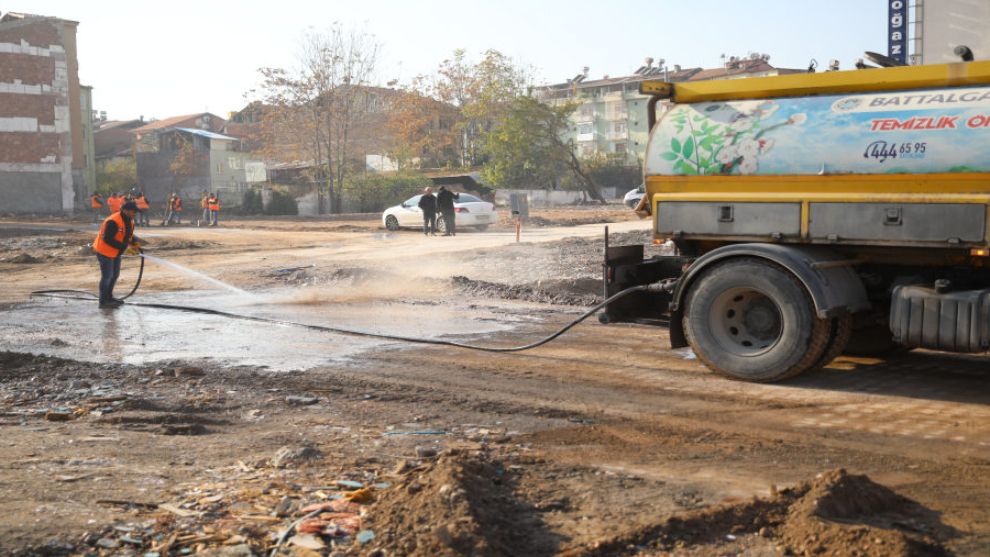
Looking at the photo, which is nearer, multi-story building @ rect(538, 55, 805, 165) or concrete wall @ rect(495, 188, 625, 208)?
concrete wall @ rect(495, 188, 625, 208)

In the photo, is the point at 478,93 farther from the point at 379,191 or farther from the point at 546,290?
the point at 546,290

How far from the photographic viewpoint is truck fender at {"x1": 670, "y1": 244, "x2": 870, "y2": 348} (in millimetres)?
7902

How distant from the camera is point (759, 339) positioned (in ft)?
28.4

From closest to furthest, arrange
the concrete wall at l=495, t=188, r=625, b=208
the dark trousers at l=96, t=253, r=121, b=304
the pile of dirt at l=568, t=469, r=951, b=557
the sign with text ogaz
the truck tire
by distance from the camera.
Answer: the pile of dirt at l=568, t=469, r=951, b=557 → the truck tire → the dark trousers at l=96, t=253, r=121, b=304 → the sign with text ogaz → the concrete wall at l=495, t=188, r=625, b=208

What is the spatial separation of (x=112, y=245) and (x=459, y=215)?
18.4 m

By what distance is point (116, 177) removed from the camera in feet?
227

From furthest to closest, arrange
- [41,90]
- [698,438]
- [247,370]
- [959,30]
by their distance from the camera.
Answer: [41,90], [959,30], [247,370], [698,438]

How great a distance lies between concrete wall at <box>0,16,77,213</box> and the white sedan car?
29.1 meters

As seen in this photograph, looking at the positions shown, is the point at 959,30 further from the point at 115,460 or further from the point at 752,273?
the point at 115,460

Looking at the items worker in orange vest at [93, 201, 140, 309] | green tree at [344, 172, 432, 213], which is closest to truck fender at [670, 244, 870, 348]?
worker in orange vest at [93, 201, 140, 309]

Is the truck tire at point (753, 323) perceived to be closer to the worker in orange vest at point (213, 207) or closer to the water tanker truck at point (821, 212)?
the water tanker truck at point (821, 212)

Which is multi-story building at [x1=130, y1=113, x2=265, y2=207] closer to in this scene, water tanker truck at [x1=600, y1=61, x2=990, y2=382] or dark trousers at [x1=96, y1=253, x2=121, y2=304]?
dark trousers at [x1=96, y1=253, x2=121, y2=304]

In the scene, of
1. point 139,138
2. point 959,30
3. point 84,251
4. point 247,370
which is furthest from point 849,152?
point 139,138

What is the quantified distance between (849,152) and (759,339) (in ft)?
6.13
